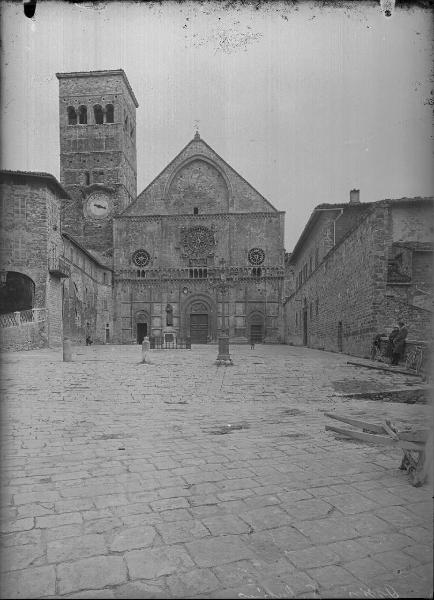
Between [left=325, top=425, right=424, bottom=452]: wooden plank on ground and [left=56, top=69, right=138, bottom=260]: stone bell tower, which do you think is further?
[left=56, top=69, right=138, bottom=260]: stone bell tower

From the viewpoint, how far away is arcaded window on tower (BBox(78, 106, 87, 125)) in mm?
46312

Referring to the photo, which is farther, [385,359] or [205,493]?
[385,359]

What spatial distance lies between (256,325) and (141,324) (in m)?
10.2

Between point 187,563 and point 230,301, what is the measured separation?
39641 millimetres

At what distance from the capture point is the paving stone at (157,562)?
235cm

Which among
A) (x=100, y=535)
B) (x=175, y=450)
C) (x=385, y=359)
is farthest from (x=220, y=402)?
(x=385, y=359)

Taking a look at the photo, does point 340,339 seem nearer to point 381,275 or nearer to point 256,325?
point 381,275

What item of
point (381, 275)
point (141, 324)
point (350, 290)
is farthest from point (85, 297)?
point (381, 275)

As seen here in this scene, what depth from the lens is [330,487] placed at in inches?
139

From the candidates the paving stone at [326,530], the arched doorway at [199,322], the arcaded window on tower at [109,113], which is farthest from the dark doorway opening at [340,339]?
the arcaded window on tower at [109,113]

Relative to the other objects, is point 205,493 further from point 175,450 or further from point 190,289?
point 190,289

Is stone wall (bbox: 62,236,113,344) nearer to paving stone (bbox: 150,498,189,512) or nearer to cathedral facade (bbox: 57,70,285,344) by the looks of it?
cathedral facade (bbox: 57,70,285,344)

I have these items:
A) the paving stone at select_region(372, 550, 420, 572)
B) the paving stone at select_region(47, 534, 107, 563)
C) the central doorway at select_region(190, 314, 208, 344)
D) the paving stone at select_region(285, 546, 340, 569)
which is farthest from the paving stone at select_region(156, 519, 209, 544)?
the central doorway at select_region(190, 314, 208, 344)

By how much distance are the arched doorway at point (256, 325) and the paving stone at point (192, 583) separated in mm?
39470
